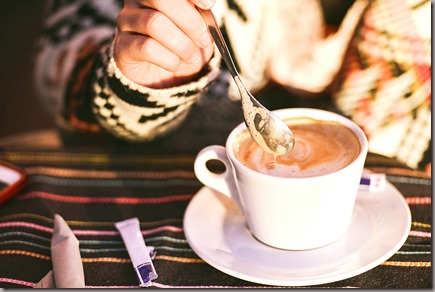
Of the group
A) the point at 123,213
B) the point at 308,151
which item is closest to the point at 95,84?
the point at 123,213

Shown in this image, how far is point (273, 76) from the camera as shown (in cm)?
115

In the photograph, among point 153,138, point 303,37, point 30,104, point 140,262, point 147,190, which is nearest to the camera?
point 140,262

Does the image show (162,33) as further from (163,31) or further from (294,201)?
(294,201)

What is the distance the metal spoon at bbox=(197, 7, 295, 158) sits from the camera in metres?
0.61

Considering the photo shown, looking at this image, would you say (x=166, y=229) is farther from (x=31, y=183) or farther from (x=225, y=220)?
(x=31, y=183)

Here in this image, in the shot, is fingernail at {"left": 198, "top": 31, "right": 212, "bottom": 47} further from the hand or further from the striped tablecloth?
the striped tablecloth

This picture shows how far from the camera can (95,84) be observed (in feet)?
2.63

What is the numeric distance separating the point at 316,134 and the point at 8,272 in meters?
0.38

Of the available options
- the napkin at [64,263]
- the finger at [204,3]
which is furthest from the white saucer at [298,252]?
the finger at [204,3]

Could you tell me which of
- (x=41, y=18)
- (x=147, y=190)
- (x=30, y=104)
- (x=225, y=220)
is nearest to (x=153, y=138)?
(x=147, y=190)

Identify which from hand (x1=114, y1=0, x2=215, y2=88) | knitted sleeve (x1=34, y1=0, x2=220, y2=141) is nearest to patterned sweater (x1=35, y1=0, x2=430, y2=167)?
knitted sleeve (x1=34, y1=0, x2=220, y2=141)

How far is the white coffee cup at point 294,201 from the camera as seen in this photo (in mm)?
546

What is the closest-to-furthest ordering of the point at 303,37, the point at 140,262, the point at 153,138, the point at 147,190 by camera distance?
the point at 140,262 < the point at 147,190 < the point at 153,138 < the point at 303,37

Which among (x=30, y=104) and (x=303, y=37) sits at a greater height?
(x=303, y=37)
